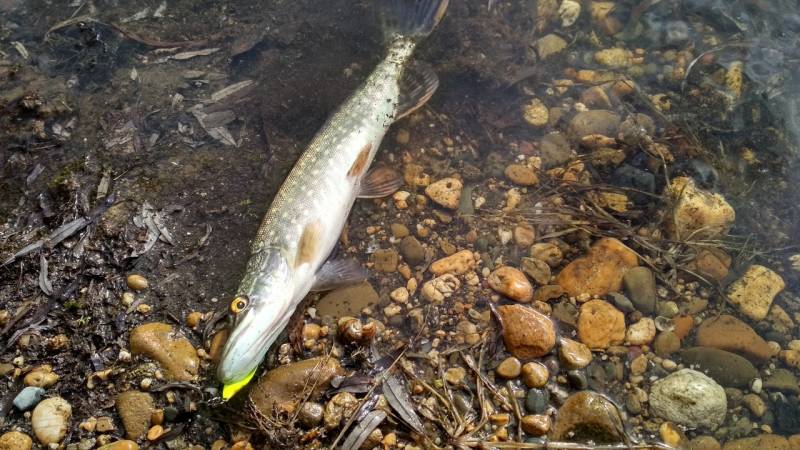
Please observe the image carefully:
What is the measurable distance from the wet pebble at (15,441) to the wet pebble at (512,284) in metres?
3.42

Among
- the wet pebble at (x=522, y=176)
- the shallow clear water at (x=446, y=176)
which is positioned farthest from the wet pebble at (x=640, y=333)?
the wet pebble at (x=522, y=176)

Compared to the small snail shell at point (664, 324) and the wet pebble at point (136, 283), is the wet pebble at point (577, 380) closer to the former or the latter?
the small snail shell at point (664, 324)

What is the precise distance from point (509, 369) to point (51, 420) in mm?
3153

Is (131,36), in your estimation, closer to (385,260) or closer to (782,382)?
(385,260)

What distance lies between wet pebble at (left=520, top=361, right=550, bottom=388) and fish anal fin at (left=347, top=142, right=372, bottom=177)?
209 centimetres

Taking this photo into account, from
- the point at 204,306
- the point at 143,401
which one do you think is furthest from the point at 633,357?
the point at 143,401

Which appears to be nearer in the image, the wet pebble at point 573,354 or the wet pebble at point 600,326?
the wet pebble at point 573,354

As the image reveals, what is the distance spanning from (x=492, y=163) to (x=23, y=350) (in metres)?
4.12

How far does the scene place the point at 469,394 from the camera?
3.45 meters


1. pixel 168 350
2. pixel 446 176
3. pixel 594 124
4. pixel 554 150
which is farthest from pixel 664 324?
pixel 168 350

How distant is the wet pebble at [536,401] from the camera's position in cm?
337

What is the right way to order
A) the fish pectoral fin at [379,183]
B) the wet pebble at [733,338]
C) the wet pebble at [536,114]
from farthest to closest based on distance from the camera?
the wet pebble at [536,114] → the fish pectoral fin at [379,183] → the wet pebble at [733,338]

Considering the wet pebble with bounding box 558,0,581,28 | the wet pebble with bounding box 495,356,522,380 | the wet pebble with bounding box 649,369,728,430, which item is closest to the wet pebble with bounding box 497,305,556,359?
the wet pebble with bounding box 495,356,522,380

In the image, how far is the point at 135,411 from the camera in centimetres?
326
